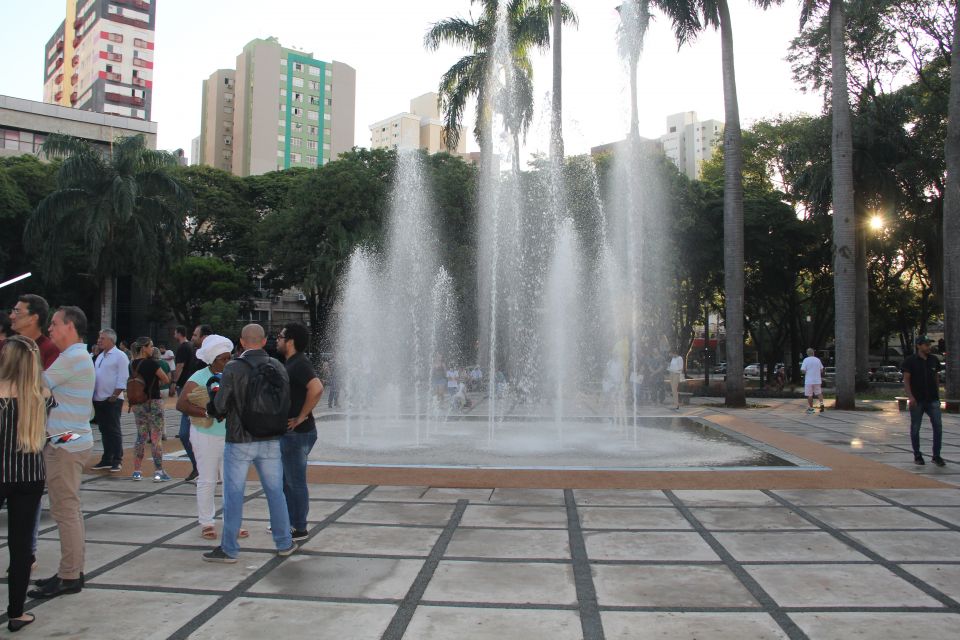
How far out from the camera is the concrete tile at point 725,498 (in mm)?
6422

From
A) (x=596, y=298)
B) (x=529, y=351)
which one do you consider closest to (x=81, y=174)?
(x=529, y=351)

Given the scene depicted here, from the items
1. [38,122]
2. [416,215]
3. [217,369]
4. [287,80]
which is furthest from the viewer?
[287,80]

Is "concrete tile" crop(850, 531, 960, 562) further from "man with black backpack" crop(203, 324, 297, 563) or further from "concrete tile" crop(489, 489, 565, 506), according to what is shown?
"man with black backpack" crop(203, 324, 297, 563)

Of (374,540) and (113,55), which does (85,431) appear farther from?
(113,55)

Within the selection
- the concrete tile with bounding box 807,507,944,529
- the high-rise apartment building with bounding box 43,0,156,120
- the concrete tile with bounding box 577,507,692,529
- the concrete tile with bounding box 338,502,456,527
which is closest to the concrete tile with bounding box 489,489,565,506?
the concrete tile with bounding box 577,507,692,529

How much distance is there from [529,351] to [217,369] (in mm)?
18984

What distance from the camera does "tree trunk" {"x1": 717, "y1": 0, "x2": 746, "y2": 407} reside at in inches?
713

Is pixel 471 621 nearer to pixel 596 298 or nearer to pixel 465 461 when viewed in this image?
pixel 465 461

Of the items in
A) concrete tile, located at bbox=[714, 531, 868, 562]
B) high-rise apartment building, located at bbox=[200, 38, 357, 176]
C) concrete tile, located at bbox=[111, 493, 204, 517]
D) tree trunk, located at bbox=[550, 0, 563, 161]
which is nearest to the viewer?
concrete tile, located at bbox=[714, 531, 868, 562]

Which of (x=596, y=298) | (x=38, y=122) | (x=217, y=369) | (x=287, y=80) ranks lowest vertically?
(x=217, y=369)

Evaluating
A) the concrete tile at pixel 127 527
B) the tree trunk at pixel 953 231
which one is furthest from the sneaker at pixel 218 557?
the tree trunk at pixel 953 231

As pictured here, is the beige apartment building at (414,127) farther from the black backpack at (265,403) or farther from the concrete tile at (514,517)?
the black backpack at (265,403)

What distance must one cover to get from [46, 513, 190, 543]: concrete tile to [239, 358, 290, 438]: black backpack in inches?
56.9

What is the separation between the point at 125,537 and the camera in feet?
17.2
